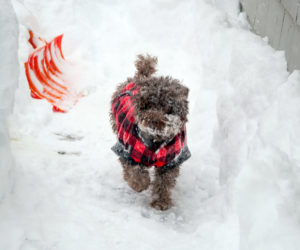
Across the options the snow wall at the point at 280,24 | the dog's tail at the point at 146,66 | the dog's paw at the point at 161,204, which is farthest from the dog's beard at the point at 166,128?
the snow wall at the point at 280,24

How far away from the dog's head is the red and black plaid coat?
18 centimetres

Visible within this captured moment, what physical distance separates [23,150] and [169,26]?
4.63m

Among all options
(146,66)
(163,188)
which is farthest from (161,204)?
(146,66)

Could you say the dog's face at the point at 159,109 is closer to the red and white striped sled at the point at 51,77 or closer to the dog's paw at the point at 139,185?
the dog's paw at the point at 139,185

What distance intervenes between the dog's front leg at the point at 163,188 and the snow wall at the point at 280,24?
1.61 m

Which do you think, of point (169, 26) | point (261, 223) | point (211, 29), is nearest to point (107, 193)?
point (261, 223)

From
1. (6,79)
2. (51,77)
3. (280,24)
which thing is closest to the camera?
(6,79)

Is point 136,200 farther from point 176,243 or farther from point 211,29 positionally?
point 211,29

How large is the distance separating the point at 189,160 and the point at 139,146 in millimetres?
1257

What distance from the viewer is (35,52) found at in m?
6.93

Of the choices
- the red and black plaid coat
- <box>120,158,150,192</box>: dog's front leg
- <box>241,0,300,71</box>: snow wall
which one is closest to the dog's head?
the red and black plaid coat

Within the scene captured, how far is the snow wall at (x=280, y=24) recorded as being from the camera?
3838 millimetres

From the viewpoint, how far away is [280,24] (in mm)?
4430

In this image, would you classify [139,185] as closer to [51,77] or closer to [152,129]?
[152,129]
